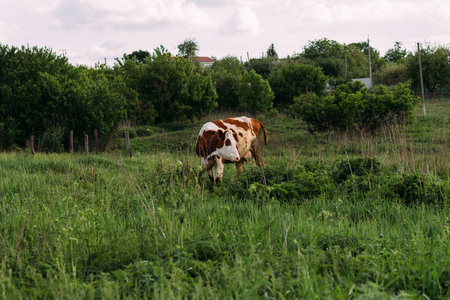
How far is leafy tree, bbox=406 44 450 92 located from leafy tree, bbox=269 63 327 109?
10945mm

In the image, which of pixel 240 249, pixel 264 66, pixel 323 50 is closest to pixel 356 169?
pixel 240 249

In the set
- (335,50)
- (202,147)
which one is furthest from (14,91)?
(335,50)

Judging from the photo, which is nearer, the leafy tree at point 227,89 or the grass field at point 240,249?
the grass field at point 240,249

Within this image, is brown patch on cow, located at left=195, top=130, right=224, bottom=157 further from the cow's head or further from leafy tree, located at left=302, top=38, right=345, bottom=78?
leafy tree, located at left=302, top=38, right=345, bottom=78

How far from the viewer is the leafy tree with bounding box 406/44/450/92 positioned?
40.3 m

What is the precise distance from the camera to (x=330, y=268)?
11.1 feet

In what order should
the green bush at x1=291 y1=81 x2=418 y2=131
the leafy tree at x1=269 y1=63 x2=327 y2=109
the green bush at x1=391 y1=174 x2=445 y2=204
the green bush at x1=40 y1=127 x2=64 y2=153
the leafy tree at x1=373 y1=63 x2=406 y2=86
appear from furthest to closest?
the leafy tree at x1=373 y1=63 x2=406 y2=86 < the leafy tree at x1=269 y1=63 x2=327 y2=109 < the green bush at x1=291 y1=81 x2=418 y2=131 < the green bush at x1=40 y1=127 x2=64 y2=153 < the green bush at x1=391 y1=174 x2=445 y2=204

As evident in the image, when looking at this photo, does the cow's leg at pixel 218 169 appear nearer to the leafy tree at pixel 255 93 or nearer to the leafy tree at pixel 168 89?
the leafy tree at pixel 168 89

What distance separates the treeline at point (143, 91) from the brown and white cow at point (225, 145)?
11.8 meters

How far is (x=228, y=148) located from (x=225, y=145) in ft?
0.29

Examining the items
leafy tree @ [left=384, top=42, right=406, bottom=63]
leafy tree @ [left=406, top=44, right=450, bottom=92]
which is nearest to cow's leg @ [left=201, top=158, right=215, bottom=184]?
leafy tree @ [left=406, top=44, right=450, bottom=92]

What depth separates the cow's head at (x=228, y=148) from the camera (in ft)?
27.7

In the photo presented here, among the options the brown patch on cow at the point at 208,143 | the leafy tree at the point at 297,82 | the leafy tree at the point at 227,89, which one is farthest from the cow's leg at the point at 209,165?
the leafy tree at the point at 227,89

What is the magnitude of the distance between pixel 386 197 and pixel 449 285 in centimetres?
362
